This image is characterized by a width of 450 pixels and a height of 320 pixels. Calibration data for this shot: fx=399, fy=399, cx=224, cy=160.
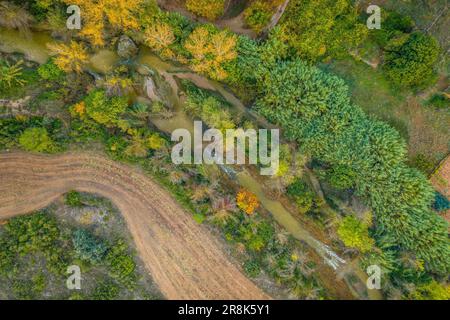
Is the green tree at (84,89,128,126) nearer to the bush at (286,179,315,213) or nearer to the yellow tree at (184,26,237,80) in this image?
the yellow tree at (184,26,237,80)

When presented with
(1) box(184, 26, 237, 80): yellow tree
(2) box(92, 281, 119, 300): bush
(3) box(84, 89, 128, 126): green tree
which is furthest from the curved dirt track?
(1) box(184, 26, 237, 80): yellow tree

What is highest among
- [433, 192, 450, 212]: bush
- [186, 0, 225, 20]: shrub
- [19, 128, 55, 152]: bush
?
[186, 0, 225, 20]: shrub

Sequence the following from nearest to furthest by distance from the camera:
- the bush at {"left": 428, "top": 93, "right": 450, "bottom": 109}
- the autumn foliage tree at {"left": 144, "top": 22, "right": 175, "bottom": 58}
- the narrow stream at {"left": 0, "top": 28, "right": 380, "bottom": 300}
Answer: the autumn foliage tree at {"left": 144, "top": 22, "right": 175, "bottom": 58}, the bush at {"left": 428, "top": 93, "right": 450, "bottom": 109}, the narrow stream at {"left": 0, "top": 28, "right": 380, "bottom": 300}

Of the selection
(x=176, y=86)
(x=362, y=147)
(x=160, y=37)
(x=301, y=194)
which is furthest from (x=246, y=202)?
(x=160, y=37)

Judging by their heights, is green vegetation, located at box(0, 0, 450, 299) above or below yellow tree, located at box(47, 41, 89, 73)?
below

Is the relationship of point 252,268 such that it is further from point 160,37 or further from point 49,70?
point 49,70
